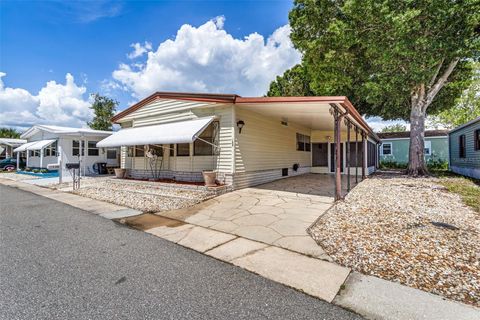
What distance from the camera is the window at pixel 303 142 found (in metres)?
14.2

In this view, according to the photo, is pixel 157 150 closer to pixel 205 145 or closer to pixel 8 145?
pixel 205 145

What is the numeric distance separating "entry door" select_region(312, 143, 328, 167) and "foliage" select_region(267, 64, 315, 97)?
28.0 ft

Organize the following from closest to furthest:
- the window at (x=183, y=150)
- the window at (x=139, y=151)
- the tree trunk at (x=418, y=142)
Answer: the window at (x=183, y=150) < the window at (x=139, y=151) < the tree trunk at (x=418, y=142)

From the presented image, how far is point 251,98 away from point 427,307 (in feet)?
22.8

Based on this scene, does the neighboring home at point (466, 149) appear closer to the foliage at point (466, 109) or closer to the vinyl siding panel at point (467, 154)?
the vinyl siding panel at point (467, 154)

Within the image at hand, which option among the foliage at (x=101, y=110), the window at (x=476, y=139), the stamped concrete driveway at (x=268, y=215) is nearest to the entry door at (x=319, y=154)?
the window at (x=476, y=139)

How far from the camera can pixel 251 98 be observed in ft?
26.1

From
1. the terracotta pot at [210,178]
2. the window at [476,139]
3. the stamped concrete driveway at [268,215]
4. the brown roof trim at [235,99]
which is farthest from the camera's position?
the window at [476,139]

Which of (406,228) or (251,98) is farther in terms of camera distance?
(251,98)

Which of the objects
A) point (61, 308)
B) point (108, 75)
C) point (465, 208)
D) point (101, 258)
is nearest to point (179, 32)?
point (108, 75)

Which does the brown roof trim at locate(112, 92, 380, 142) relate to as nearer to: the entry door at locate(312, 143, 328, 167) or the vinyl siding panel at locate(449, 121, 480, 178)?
the entry door at locate(312, 143, 328, 167)

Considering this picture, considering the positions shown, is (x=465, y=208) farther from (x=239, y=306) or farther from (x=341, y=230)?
(x=239, y=306)

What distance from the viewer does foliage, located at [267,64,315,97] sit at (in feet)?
74.7

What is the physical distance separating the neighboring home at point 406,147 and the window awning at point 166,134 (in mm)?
23241
